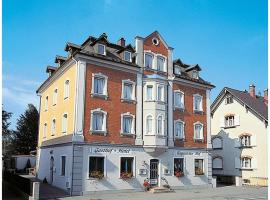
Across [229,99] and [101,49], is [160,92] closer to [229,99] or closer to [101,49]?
[101,49]

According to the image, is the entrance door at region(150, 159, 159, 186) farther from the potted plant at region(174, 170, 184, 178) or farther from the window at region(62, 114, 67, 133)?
the window at region(62, 114, 67, 133)

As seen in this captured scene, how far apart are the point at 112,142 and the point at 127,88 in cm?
484

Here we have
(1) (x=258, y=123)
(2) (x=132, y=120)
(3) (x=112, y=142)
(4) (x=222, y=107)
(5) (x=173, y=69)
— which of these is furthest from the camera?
(4) (x=222, y=107)

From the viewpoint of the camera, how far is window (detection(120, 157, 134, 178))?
25.3 meters

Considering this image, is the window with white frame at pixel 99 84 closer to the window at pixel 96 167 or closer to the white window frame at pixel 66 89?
the white window frame at pixel 66 89

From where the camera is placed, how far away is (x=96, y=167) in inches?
952

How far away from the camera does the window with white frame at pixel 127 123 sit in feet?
86.8

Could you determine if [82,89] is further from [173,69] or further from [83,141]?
[173,69]

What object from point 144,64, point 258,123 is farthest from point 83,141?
point 258,123

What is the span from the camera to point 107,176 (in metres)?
24.4

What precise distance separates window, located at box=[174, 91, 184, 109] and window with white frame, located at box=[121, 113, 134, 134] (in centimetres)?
511

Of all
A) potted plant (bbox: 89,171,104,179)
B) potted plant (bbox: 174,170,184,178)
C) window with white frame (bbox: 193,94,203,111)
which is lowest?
potted plant (bbox: 174,170,184,178)

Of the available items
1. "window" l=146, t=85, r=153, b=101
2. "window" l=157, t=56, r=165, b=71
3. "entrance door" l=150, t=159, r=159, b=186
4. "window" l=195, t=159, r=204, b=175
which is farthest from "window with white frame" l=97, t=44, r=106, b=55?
"window" l=195, t=159, r=204, b=175

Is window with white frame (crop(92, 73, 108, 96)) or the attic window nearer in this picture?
window with white frame (crop(92, 73, 108, 96))
